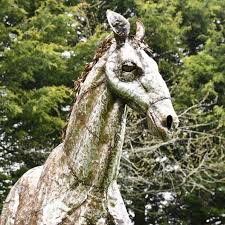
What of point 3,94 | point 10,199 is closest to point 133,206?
point 3,94

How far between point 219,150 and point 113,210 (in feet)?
33.6

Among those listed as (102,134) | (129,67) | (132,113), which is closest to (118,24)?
(129,67)

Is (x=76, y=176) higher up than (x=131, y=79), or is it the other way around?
(x=131, y=79)

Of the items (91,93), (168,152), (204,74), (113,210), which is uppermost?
(204,74)

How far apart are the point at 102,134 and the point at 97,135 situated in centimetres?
3

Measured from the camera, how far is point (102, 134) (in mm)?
3494

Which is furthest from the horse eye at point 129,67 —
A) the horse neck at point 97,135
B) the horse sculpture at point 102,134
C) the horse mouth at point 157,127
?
Answer: the horse mouth at point 157,127

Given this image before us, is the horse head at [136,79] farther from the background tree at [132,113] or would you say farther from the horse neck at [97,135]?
the background tree at [132,113]

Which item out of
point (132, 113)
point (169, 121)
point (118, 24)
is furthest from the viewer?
point (132, 113)

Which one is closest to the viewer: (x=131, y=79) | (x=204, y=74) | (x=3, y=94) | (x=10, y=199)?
(x=131, y=79)

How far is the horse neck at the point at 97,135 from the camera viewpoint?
3.48 meters

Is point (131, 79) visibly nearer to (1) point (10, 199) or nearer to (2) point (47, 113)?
(1) point (10, 199)

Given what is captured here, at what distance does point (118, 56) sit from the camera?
3.53 meters

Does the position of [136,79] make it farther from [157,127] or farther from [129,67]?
[157,127]
